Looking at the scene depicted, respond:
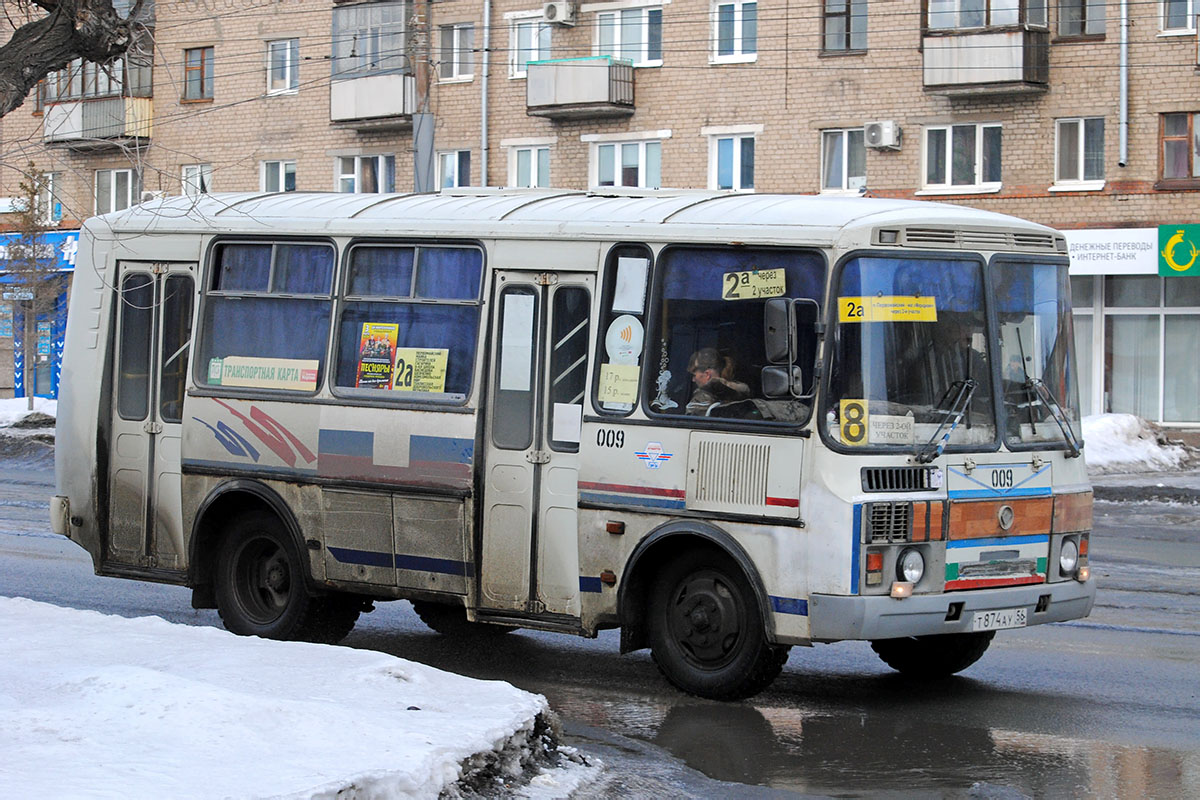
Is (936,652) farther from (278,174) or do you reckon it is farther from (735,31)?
(278,174)

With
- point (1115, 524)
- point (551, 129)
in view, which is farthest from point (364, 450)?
point (551, 129)

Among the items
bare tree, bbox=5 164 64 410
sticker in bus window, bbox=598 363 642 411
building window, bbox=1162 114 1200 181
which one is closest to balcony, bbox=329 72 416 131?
bare tree, bbox=5 164 64 410

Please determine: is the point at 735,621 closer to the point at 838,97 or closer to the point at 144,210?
the point at 144,210

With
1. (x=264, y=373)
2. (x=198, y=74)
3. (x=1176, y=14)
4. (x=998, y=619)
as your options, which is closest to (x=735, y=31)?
(x=1176, y=14)

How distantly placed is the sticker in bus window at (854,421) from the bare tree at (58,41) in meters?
5.09

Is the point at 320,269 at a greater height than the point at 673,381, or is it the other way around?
the point at 320,269

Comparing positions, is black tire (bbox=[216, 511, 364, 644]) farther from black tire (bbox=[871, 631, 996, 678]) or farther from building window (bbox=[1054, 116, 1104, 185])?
building window (bbox=[1054, 116, 1104, 185])

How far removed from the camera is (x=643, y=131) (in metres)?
37.4

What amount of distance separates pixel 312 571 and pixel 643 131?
1090 inches

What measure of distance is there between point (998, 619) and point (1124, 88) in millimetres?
Result: 24747

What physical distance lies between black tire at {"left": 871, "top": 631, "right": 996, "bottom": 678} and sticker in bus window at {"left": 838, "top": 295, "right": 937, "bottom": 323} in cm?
194

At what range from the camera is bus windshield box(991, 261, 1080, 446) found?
361 inches

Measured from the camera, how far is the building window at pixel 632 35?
122ft

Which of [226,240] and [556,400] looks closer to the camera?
[556,400]
